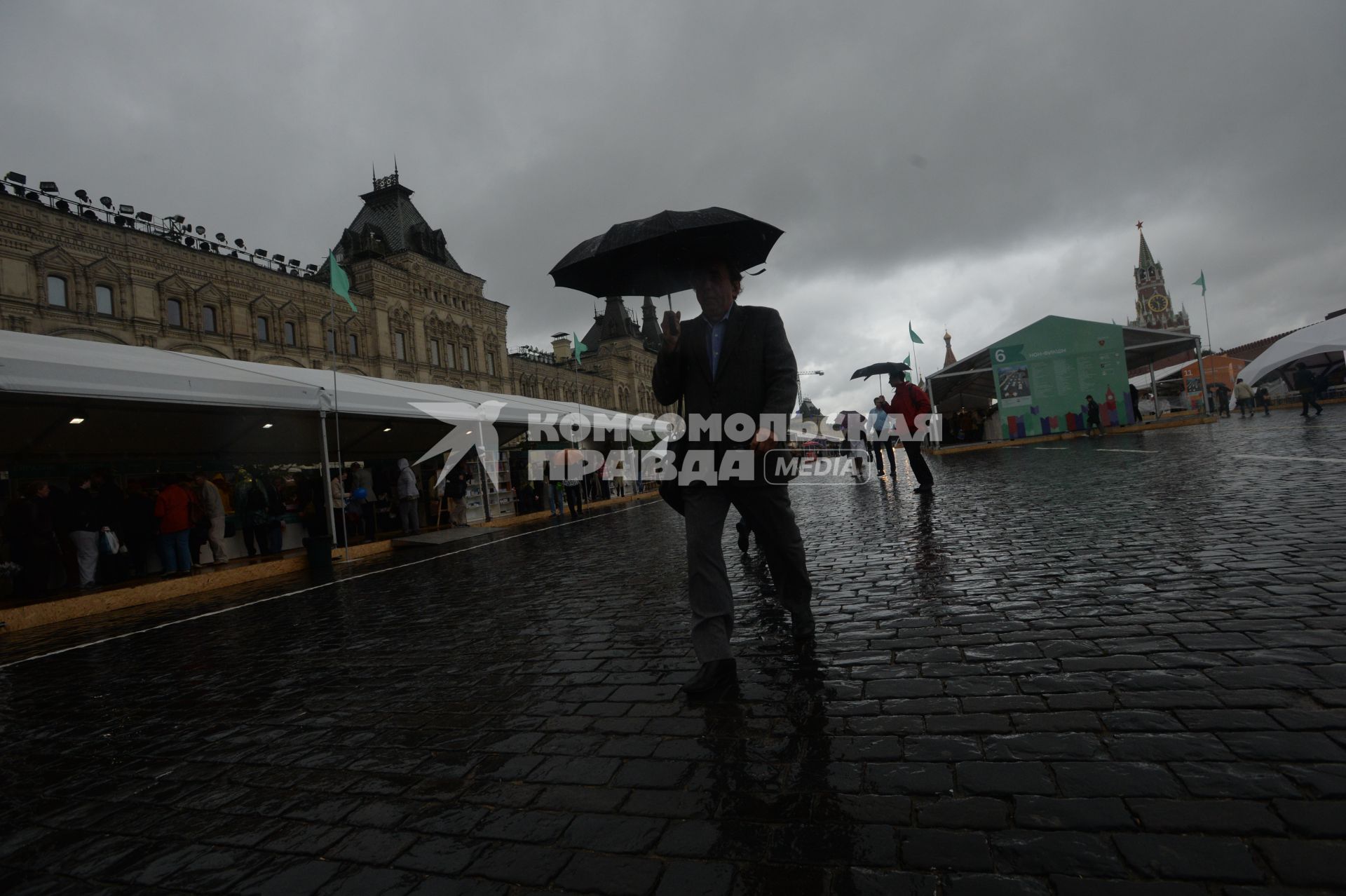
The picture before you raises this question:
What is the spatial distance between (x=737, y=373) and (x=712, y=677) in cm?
148

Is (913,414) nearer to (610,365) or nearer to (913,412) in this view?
(913,412)

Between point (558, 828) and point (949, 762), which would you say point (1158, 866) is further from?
point (558, 828)

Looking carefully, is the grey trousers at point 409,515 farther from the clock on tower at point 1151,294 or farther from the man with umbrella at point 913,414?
the clock on tower at point 1151,294

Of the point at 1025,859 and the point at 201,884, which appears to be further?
the point at 201,884

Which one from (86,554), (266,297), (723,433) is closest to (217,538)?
(86,554)

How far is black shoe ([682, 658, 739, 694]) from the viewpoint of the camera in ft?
10.3

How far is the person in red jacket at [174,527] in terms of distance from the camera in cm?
1087

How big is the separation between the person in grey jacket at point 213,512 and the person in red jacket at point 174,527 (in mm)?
455

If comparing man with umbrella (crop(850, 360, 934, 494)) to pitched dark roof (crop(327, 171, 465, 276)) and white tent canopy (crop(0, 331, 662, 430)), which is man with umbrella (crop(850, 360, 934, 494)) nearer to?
white tent canopy (crop(0, 331, 662, 430))

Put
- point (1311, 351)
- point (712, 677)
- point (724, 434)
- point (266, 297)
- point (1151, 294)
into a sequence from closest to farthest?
point (712, 677)
point (724, 434)
point (1311, 351)
point (266, 297)
point (1151, 294)

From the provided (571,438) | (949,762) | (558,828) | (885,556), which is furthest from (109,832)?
(571,438)

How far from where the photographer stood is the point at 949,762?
224cm

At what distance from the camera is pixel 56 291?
91.8ft

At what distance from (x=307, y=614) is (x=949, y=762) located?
645cm
